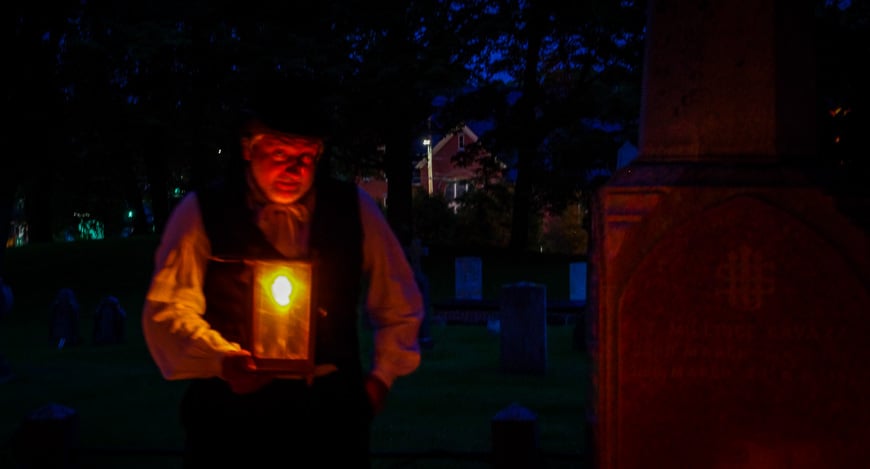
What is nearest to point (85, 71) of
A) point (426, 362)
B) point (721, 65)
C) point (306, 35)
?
point (306, 35)

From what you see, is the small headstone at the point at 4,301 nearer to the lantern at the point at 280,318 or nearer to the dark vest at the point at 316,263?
the dark vest at the point at 316,263

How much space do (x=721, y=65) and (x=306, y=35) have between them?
25787 millimetres

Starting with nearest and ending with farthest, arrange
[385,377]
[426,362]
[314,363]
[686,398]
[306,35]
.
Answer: [314,363] < [385,377] < [686,398] < [426,362] < [306,35]

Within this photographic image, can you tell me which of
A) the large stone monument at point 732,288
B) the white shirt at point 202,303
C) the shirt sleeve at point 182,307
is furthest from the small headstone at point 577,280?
the shirt sleeve at point 182,307

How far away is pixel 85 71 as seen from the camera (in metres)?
24.0

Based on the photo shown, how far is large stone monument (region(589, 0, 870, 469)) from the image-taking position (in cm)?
551

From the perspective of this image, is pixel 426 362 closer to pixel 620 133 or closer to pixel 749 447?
pixel 749 447

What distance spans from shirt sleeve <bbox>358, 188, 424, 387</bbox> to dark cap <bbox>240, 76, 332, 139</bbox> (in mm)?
374

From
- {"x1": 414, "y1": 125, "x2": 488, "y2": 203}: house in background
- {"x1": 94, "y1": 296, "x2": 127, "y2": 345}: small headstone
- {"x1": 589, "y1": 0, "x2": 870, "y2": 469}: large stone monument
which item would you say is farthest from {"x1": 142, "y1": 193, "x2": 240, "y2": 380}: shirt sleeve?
{"x1": 414, "y1": 125, "x2": 488, "y2": 203}: house in background

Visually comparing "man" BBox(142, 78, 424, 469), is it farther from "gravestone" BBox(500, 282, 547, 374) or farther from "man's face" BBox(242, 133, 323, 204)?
"gravestone" BBox(500, 282, 547, 374)

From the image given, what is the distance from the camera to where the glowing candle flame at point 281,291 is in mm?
4012

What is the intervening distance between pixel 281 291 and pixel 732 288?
2.42m

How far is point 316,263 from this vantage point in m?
4.12

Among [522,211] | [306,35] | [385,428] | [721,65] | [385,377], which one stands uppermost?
[306,35]
